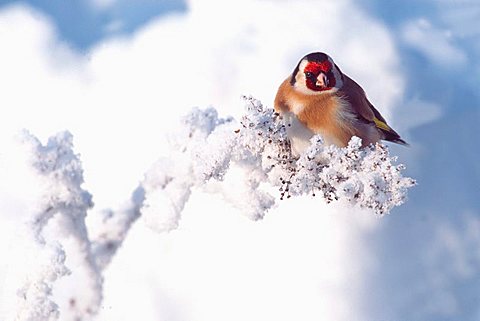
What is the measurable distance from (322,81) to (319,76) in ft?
0.04

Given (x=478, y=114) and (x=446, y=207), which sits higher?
(x=478, y=114)

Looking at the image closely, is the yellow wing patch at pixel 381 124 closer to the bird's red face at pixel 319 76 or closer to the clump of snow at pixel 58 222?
the bird's red face at pixel 319 76

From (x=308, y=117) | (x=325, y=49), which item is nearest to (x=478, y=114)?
(x=325, y=49)

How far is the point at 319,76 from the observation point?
4.21ft

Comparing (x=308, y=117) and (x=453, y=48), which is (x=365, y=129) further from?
(x=453, y=48)

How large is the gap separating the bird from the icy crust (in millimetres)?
27

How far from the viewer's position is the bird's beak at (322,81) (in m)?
1.28

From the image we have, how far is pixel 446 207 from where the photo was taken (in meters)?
1.53

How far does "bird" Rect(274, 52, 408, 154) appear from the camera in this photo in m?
1.27

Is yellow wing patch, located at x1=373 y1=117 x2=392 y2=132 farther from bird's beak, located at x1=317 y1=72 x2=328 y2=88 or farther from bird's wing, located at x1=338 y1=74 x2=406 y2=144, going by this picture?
bird's beak, located at x1=317 y1=72 x2=328 y2=88

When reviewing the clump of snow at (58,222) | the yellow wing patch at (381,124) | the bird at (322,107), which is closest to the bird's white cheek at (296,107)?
the bird at (322,107)

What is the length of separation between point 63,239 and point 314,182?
1.77ft

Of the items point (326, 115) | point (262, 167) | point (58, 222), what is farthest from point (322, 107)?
point (58, 222)

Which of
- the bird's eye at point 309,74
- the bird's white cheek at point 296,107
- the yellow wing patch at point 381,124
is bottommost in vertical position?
the bird's white cheek at point 296,107
